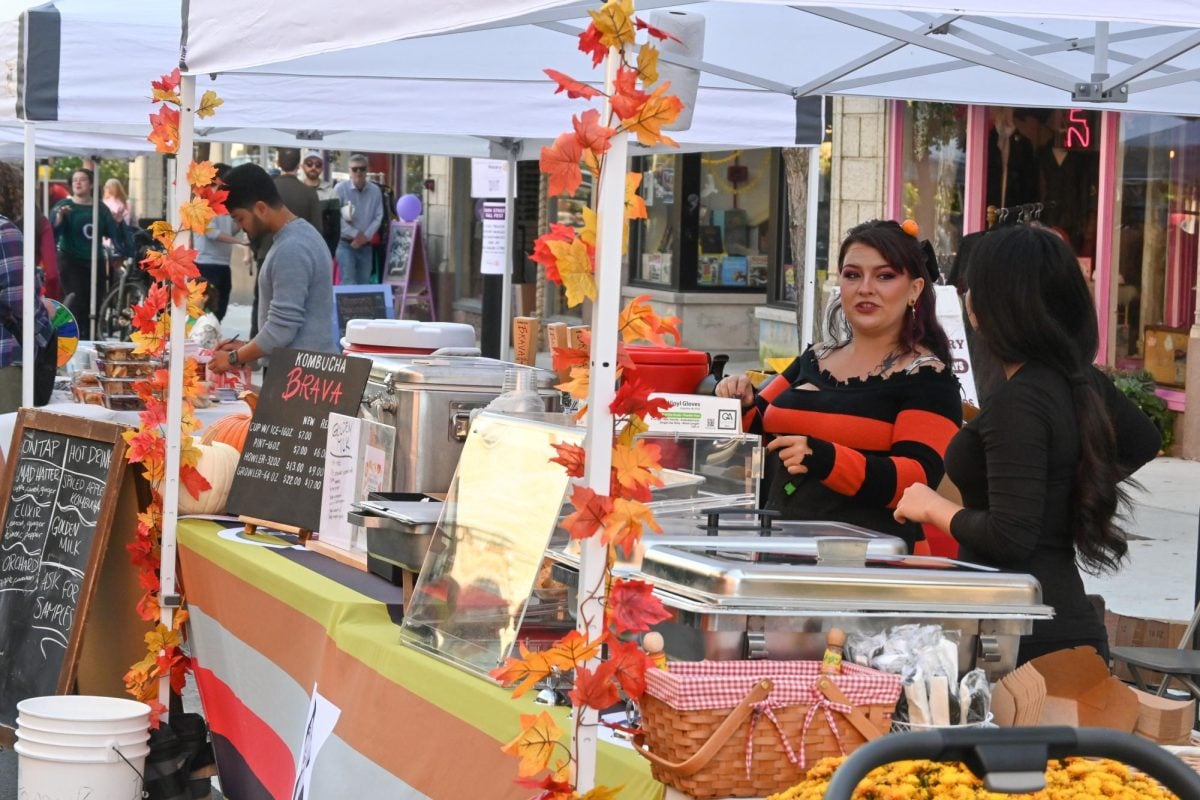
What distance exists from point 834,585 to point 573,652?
397 millimetres

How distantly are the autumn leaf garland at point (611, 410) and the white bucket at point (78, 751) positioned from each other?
6.38 ft

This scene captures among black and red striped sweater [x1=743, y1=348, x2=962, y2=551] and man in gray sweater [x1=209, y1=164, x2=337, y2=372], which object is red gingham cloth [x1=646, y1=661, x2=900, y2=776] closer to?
black and red striped sweater [x1=743, y1=348, x2=962, y2=551]

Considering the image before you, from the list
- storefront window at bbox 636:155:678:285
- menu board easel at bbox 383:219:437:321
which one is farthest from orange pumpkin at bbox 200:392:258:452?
menu board easel at bbox 383:219:437:321

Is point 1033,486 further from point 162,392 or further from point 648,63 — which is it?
point 162,392

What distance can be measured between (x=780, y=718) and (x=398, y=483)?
2015 mm

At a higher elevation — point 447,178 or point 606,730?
point 447,178

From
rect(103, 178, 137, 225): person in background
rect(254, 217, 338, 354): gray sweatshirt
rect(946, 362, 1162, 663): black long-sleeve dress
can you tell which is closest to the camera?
rect(946, 362, 1162, 663): black long-sleeve dress

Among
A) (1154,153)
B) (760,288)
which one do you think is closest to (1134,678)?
(1154,153)

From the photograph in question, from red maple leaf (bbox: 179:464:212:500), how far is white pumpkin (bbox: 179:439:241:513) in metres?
0.04

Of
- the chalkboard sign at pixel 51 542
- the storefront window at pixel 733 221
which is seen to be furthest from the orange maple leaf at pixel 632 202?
the storefront window at pixel 733 221

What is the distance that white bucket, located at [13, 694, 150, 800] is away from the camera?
3951mm

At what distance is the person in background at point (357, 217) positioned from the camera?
16.9 meters

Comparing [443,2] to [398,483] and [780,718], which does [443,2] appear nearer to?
[780,718]

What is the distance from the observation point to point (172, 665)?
4.32 m
